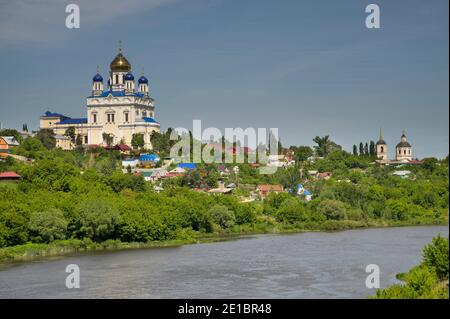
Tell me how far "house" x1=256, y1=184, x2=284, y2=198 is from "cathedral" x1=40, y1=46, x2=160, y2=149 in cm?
1018

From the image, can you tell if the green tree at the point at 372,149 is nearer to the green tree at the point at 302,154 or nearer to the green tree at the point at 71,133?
the green tree at the point at 302,154

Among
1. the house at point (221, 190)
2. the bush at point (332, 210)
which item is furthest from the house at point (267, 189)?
the bush at point (332, 210)

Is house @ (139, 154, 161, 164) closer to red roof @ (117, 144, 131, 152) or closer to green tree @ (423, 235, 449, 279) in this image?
red roof @ (117, 144, 131, 152)

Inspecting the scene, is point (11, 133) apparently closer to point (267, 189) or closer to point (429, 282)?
point (267, 189)

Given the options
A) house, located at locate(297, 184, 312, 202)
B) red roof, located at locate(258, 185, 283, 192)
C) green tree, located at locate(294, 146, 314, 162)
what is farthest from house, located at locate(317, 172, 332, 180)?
red roof, located at locate(258, 185, 283, 192)

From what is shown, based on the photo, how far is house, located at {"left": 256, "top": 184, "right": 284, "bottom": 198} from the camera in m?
27.9

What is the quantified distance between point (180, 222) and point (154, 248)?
250 cm

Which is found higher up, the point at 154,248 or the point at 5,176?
the point at 5,176

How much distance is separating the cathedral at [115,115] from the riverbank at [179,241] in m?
16.3

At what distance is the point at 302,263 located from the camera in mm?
13992

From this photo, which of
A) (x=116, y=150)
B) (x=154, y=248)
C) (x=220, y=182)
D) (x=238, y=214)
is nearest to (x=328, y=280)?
(x=154, y=248)

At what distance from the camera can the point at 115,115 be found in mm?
38719

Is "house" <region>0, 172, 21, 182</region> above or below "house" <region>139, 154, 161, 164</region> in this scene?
below
